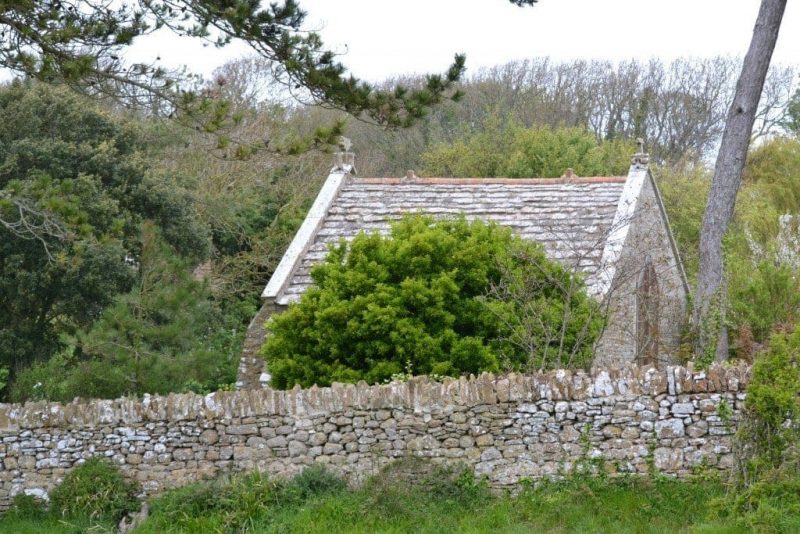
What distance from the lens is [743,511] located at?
9352 mm

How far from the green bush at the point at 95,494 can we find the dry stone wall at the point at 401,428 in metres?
0.16

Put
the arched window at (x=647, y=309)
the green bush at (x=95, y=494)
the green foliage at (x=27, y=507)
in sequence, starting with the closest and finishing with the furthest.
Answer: the green bush at (x=95, y=494) → the green foliage at (x=27, y=507) → the arched window at (x=647, y=309)

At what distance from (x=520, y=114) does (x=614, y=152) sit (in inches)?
313

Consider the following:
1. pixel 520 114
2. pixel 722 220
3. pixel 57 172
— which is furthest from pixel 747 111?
pixel 520 114

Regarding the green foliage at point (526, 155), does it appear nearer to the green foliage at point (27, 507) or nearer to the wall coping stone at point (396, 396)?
the wall coping stone at point (396, 396)

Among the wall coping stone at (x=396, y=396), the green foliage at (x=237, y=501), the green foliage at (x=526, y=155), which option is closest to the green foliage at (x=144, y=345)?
the wall coping stone at (x=396, y=396)

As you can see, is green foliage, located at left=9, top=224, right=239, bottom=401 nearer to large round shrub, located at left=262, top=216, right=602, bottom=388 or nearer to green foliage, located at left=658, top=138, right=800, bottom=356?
large round shrub, located at left=262, top=216, right=602, bottom=388

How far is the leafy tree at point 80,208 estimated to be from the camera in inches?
738

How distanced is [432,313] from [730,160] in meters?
4.96

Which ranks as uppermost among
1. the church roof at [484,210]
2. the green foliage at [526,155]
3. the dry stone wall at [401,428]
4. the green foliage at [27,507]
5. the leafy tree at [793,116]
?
the leafy tree at [793,116]

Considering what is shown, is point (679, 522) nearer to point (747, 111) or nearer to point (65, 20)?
point (747, 111)

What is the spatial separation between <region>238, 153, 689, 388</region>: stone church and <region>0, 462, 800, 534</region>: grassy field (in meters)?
4.69

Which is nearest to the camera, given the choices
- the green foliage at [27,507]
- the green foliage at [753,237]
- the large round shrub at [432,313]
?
the green foliage at [27,507]

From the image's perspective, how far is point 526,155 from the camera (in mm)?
32344
